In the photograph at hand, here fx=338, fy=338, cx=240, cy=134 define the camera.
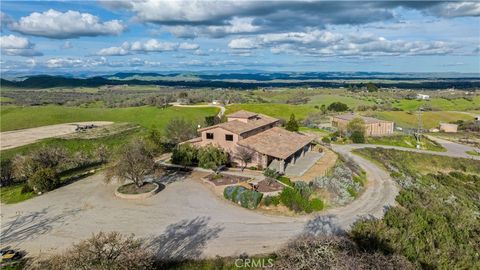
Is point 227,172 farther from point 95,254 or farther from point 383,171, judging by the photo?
point 95,254

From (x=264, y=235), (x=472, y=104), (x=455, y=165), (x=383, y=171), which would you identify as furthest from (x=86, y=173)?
(x=472, y=104)

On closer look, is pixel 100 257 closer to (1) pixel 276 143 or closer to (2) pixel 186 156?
(2) pixel 186 156

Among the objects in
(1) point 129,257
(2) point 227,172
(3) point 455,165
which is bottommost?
(3) point 455,165

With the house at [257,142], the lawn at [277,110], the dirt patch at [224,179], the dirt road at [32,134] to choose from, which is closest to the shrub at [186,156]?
the house at [257,142]

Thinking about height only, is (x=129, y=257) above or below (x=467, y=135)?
above

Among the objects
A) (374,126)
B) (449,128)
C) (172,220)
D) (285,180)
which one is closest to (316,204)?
(285,180)

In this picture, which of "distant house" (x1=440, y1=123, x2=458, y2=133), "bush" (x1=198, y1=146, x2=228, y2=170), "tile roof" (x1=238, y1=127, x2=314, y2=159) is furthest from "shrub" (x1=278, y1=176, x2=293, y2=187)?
"distant house" (x1=440, y1=123, x2=458, y2=133)
